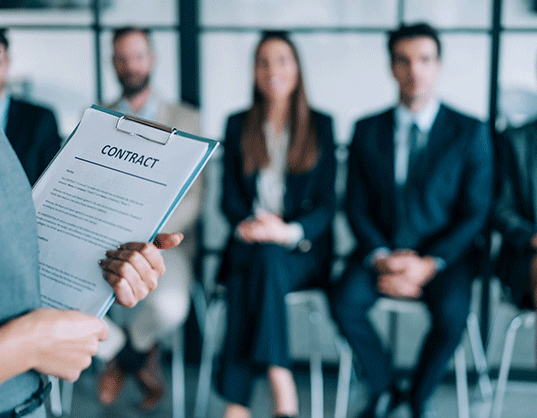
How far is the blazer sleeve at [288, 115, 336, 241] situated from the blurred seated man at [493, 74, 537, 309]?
72 cm

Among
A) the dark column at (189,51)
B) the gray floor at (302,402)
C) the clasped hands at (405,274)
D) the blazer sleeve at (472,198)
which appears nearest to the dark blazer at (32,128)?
the dark column at (189,51)

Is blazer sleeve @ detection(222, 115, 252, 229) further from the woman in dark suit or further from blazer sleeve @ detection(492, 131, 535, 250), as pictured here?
blazer sleeve @ detection(492, 131, 535, 250)

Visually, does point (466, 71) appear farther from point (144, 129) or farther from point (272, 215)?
point (144, 129)

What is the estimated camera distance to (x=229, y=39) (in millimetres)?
2881

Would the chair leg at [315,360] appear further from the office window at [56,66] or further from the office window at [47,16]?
the office window at [47,16]

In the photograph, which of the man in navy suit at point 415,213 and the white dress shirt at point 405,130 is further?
the white dress shirt at point 405,130

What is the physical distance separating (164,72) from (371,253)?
1.48 m

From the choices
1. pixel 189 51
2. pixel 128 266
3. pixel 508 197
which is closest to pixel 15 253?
pixel 128 266

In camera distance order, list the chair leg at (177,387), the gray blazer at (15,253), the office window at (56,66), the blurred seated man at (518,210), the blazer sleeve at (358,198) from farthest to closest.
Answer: the office window at (56,66), the chair leg at (177,387), the blazer sleeve at (358,198), the blurred seated man at (518,210), the gray blazer at (15,253)

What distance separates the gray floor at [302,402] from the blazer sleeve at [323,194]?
82 centimetres

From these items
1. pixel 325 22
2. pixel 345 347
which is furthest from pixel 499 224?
pixel 325 22

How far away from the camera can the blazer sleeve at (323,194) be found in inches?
95.1

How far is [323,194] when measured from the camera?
2482 mm

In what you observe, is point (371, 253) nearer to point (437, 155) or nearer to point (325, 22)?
point (437, 155)
